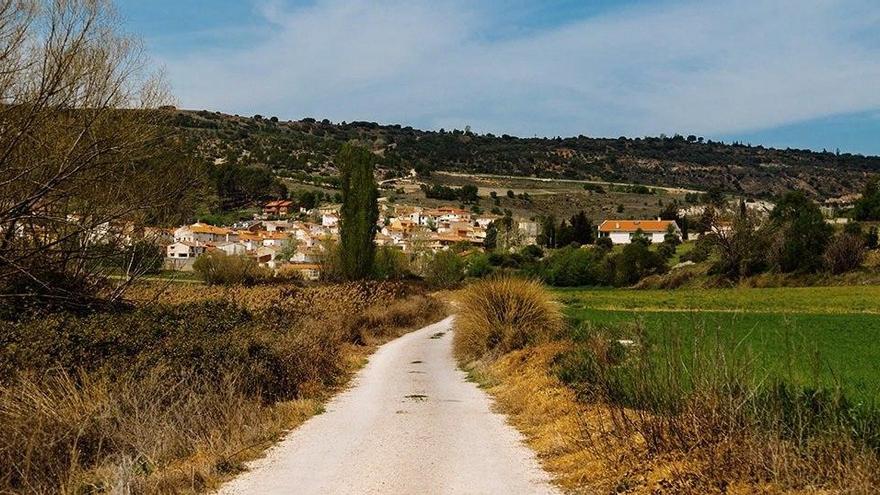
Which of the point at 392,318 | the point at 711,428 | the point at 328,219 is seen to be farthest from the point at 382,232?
the point at 711,428

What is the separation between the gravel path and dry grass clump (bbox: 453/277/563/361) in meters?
5.53

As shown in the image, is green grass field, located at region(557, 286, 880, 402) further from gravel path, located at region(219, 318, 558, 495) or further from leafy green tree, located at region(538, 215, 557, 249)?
leafy green tree, located at region(538, 215, 557, 249)

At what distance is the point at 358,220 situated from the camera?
48.1 meters

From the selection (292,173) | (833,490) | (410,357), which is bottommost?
(410,357)

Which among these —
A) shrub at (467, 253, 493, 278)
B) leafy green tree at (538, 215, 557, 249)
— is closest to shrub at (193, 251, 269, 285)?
shrub at (467, 253, 493, 278)

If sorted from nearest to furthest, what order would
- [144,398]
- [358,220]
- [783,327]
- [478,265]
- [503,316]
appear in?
[144,398] → [503,316] → [783,327] → [358,220] → [478,265]

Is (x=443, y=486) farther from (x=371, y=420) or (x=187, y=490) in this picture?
(x=371, y=420)

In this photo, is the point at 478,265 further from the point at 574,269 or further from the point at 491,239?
the point at 491,239

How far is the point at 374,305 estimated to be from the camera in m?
37.2

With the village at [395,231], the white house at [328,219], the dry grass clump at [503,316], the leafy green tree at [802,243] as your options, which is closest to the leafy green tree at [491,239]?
the village at [395,231]

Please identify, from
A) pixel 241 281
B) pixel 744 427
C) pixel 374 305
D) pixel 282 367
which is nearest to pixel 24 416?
pixel 282 367

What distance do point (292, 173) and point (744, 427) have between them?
502ft

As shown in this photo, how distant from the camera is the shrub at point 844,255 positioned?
198 ft

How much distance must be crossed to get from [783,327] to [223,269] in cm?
3521
